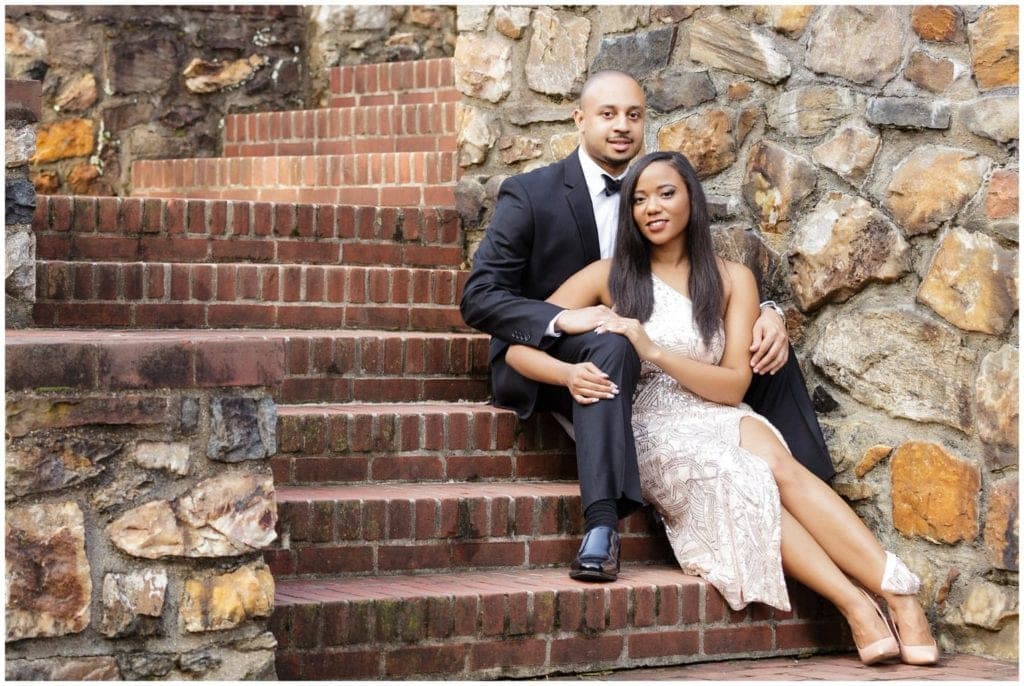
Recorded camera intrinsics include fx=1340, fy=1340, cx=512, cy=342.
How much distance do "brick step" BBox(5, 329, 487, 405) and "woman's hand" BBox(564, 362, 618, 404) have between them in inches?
31.0

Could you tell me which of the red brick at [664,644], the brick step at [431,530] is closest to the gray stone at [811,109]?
the brick step at [431,530]

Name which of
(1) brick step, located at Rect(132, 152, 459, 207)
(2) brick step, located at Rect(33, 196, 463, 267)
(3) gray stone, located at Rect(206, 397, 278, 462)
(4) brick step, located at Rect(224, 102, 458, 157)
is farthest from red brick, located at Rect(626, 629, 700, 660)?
(4) brick step, located at Rect(224, 102, 458, 157)

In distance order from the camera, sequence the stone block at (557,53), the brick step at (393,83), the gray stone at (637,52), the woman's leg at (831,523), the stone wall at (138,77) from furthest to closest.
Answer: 1. the brick step at (393,83)
2. the stone wall at (138,77)
3. the stone block at (557,53)
4. the gray stone at (637,52)
5. the woman's leg at (831,523)

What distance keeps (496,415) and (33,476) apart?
1.83 meters

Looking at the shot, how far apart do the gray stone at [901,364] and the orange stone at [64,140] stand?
4.08 m

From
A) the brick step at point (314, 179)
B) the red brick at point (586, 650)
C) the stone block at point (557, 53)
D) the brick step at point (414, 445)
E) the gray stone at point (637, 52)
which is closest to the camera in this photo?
the red brick at point (586, 650)

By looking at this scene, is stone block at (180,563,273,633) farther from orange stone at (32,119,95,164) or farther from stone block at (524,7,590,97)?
orange stone at (32,119,95,164)

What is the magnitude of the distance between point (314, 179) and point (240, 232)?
1.10 metres

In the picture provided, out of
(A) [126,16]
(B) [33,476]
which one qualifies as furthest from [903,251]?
(A) [126,16]

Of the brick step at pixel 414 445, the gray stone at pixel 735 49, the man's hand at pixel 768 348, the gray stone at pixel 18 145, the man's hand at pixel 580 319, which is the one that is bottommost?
the brick step at pixel 414 445

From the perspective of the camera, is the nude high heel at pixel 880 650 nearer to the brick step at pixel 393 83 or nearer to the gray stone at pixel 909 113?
Answer: the gray stone at pixel 909 113

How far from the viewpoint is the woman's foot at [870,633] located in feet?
11.4

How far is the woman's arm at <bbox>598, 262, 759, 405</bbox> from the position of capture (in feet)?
12.1

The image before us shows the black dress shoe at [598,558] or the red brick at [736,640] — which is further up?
the black dress shoe at [598,558]
